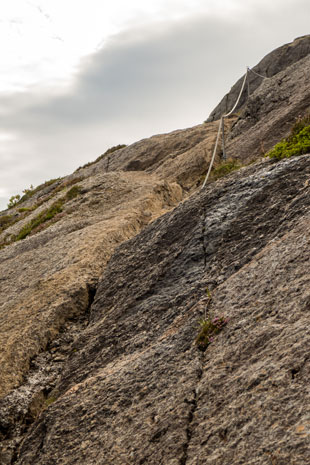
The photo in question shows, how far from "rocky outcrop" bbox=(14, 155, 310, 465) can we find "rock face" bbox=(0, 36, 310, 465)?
0.08ft

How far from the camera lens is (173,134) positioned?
34.8 meters

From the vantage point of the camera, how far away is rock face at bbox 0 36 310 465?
5.39 meters

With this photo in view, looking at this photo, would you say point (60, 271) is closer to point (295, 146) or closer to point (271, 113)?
point (295, 146)

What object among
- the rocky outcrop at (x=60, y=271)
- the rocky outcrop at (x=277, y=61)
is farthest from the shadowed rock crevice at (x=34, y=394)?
the rocky outcrop at (x=277, y=61)

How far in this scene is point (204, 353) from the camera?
6.86 metres

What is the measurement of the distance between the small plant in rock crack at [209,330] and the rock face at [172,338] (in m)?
0.13

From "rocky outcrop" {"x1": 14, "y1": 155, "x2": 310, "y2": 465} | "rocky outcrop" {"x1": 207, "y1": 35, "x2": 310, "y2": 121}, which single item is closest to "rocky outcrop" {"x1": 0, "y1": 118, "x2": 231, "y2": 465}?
"rocky outcrop" {"x1": 14, "y1": 155, "x2": 310, "y2": 465}

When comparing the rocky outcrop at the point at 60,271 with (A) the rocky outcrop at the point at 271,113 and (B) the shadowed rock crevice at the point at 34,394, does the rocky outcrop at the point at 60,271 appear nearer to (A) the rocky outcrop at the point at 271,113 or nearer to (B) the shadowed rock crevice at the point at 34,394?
(B) the shadowed rock crevice at the point at 34,394

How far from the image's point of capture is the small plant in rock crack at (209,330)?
23.0 feet

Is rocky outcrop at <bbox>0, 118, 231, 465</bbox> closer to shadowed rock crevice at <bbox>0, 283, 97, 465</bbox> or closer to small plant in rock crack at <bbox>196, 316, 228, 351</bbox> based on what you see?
shadowed rock crevice at <bbox>0, 283, 97, 465</bbox>

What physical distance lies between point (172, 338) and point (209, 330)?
0.97 meters

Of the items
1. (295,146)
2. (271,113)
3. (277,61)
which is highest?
(277,61)

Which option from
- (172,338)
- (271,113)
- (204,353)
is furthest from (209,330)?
(271,113)

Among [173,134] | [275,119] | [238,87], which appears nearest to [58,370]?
[275,119]
